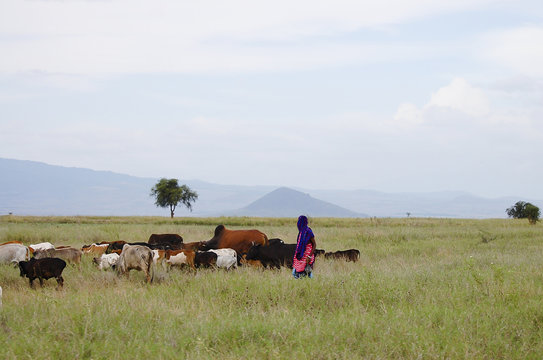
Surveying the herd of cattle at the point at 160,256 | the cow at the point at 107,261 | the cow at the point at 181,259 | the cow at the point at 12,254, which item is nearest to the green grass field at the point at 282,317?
the herd of cattle at the point at 160,256

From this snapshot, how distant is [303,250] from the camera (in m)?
10.9

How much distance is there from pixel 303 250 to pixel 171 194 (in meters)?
69.1

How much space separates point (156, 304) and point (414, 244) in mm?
14678

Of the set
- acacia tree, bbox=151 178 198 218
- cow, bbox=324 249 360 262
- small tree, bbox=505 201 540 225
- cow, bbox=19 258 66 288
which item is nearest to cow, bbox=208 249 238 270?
cow, bbox=19 258 66 288

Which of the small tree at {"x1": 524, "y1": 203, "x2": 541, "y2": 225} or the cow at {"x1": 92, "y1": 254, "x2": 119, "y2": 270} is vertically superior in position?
the small tree at {"x1": 524, "y1": 203, "x2": 541, "y2": 225}

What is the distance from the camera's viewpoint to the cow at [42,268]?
37.0ft

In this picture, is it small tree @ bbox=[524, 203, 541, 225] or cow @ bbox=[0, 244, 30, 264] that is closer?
cow @ bbox=[0, 244, 30, 264]

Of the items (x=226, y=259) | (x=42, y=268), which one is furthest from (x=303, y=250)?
Answer: (x=42, y=268)

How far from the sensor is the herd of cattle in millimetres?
11391

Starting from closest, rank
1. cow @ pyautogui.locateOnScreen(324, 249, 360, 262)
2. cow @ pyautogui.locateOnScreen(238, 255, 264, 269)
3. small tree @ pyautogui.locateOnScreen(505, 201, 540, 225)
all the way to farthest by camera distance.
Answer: cow @ pyautogui.locateOnScreen(238, 255, 264, 269) → cow @ pyautogui.locateOnScreen(324, 249, 360, 262) → small tree @ pyautogui.locateOnScreen(505, 201, 540, 225)

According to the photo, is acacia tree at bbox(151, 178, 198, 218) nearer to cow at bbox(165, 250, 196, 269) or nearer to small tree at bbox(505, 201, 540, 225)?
small tree at bbox(505, 201, 540, 225)

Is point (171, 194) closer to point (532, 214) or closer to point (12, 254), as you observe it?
point (532, 214)

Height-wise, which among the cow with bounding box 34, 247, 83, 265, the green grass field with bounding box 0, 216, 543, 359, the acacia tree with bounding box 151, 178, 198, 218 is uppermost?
the acacia tree with bounding box 151, 178, 198, 218

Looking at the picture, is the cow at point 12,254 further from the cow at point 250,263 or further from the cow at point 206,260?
the cow at point 250,263
